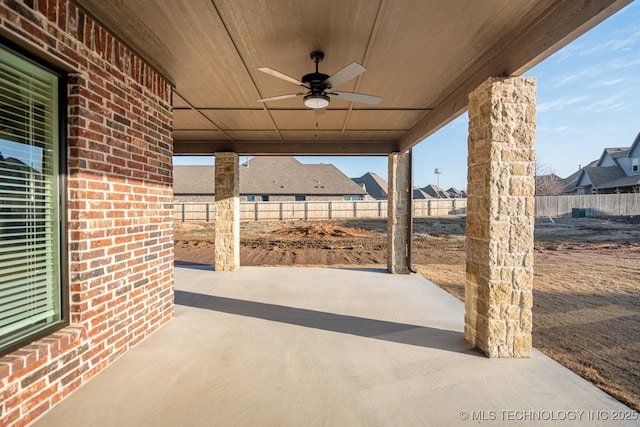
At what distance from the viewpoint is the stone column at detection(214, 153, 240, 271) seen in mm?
7215

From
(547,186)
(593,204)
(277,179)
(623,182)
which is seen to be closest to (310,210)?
(277,179)

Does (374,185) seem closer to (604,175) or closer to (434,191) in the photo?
(434,191)

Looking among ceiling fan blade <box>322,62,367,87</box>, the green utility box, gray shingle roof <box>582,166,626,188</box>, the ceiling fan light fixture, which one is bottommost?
the green utility box

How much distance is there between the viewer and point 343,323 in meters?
3.94

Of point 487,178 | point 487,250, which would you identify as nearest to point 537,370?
point 487,250

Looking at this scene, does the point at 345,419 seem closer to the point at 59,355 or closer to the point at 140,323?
the point at 59,355

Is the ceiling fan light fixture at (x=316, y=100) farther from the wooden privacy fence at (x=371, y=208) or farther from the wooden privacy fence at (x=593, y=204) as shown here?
the wooden privacy fence at (x=593, y=204)

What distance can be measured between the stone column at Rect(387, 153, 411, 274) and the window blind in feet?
19.6

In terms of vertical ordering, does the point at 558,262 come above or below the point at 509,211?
below

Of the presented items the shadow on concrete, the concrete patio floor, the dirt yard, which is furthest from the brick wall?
the dirt yard

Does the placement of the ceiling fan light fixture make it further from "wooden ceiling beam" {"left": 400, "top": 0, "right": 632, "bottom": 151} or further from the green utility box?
the green utility box

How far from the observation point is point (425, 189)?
60.0 metres

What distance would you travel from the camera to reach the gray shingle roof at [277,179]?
998 inches

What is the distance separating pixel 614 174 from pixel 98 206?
117 feet
